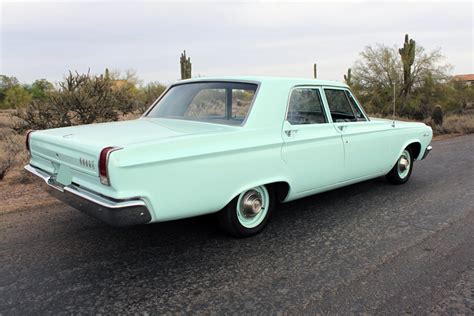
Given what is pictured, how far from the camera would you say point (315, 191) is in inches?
171

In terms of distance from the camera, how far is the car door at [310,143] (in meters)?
3.97

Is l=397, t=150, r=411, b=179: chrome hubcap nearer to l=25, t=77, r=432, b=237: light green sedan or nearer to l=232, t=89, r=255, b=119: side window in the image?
l=25, t=77, r=432, b=237: light green sedan

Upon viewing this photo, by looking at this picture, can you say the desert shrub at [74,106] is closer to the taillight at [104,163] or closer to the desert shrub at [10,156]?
the desert shrub at [10,156]

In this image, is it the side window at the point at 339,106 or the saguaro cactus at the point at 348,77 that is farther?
the saguaro cactus at the point at 348,77

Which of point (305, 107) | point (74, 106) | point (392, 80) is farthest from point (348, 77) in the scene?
point (305, 107)

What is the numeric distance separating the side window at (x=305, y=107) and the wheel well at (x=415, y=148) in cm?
221

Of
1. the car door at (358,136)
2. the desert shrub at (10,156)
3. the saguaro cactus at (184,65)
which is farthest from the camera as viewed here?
the saguaro cactus at (184,65)

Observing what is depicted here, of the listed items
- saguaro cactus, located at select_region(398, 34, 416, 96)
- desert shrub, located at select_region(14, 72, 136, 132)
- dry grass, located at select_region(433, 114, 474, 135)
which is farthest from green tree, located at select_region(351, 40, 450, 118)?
desert shrub, located at select_region(14, 72, 136, 132)

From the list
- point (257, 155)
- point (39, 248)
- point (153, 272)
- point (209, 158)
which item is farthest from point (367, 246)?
point (39, 248)

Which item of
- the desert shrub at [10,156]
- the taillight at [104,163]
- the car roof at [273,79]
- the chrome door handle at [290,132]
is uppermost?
the car roof at [273,79]

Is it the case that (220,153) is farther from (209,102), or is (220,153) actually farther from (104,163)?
(209,102)

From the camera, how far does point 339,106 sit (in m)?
4.82

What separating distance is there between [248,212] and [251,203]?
3.9 inches

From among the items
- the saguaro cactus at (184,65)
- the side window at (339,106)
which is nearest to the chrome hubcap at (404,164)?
the side window at (339,106)
